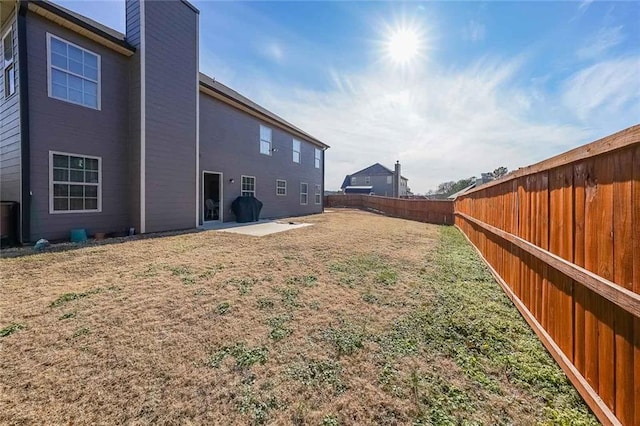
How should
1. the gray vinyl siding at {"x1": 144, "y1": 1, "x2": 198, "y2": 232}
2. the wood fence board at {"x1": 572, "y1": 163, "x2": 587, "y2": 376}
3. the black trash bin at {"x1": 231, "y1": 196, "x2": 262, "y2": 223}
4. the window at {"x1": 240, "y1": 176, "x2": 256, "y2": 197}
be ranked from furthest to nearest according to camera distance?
1. the window at {"x1": 240, "y1": 176, "x2": 256, "y2": 197}
2. the black trash bin at {"x1": 231, "y1": 196, "x2": 262, "y2": 223}
3. the gray vinyl siding at {"x1": 144, "y1": 1, "x2": 198, "y2": 232}
4. the wood fence board at {"x1": 572, "y1": 163, "x2": 587, "y2": 376}

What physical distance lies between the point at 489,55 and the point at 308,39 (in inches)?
231

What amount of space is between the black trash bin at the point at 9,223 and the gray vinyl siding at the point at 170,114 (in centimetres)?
270

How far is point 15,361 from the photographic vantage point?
7.22ft

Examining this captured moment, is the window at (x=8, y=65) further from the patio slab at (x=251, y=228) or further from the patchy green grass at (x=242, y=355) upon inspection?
the patchy green grass at (x=242, y=355)

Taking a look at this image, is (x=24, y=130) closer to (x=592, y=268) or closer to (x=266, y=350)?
(x=266, y=350)

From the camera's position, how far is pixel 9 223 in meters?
6.39

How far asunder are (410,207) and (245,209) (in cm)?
1115

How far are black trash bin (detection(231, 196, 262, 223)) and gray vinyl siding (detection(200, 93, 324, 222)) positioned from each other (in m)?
0.26

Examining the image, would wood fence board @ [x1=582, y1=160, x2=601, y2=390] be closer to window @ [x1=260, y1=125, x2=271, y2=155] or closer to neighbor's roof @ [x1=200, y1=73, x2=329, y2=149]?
neighbor's roof @ [x1=200, y1=73, x2=329, y2=149]

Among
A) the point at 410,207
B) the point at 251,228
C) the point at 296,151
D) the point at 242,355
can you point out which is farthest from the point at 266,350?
the point at 410,207

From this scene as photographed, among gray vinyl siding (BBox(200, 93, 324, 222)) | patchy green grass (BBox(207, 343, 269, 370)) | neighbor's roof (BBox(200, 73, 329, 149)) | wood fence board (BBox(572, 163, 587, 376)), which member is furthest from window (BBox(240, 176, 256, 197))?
wood fence board (BBox(572, 163, 587, 376))

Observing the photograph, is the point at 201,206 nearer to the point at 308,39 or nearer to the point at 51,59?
the point at 51,59

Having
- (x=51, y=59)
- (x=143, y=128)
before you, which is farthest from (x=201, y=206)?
(x=51, y=59)

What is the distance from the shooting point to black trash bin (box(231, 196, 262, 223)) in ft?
39.1
